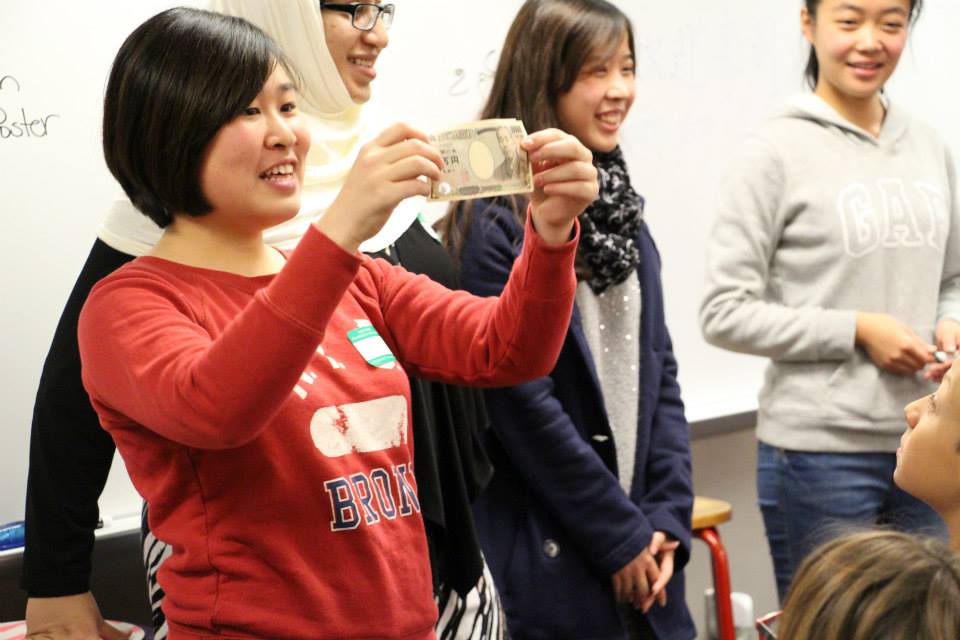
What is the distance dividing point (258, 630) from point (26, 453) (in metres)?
1.06

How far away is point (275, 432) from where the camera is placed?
1.29 meters

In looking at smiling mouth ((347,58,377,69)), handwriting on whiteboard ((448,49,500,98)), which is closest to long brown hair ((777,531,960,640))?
smiling mouth ((347,58,377,69))

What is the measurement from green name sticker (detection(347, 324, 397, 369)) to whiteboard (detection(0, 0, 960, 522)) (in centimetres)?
73

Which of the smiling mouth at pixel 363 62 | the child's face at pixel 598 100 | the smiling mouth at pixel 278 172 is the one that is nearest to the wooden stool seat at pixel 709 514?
the child's face at pixel 598 100

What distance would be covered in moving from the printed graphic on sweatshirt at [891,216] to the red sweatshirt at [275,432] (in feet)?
4.17

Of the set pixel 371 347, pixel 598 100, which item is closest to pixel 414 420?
pixel 371 347

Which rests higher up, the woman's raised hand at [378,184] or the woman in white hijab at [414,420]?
the woman's raised hand at [378,184]

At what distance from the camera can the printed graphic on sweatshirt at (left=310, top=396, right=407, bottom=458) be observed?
1.31m

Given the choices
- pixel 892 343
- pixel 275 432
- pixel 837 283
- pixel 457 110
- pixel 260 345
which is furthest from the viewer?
pixel 457 110

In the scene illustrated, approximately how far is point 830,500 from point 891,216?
1.99ft

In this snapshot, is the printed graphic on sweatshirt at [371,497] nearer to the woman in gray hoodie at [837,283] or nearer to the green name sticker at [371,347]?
the green name sticker at [371,347]

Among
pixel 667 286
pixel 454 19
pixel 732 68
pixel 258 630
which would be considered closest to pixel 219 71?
pixel 258 630

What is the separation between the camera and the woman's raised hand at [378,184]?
120 cm

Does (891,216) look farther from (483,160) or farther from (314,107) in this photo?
(483,160)
